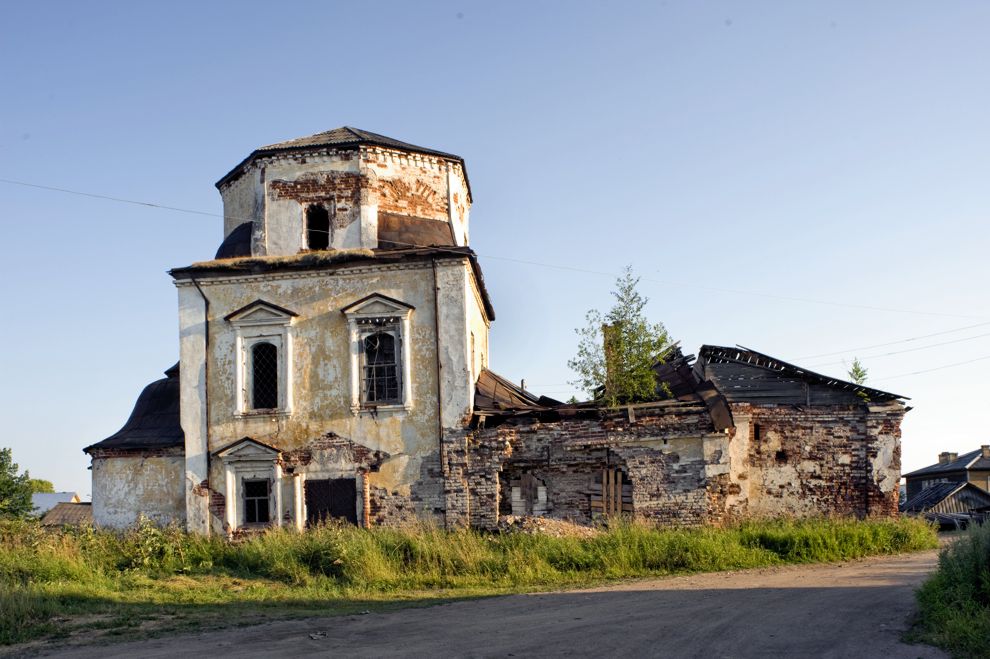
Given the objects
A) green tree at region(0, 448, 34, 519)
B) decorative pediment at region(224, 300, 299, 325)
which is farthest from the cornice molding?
green tree at region(0, 448, 34, 519)

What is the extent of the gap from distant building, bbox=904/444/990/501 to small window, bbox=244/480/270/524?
35063mm

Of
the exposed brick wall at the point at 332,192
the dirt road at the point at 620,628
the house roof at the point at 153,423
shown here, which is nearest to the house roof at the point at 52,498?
the house roof at the point at 153,423

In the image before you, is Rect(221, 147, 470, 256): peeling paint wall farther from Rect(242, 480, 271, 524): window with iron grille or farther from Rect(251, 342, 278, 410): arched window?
Rect(242, 480, 271, 524): window with iron grille

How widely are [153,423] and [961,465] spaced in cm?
4198

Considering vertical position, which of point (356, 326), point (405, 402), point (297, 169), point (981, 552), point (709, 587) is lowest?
point (709, 587)

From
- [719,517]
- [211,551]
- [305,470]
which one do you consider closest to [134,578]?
[211,551]

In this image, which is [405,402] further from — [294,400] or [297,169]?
[297,169]

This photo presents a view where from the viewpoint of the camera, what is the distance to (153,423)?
779 inches

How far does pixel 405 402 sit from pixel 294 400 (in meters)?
2.40

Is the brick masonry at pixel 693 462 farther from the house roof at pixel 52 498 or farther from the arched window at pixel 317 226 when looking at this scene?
the house roof at pixel 52 498

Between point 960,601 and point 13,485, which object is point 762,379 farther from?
point 13,485

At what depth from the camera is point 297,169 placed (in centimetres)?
1964

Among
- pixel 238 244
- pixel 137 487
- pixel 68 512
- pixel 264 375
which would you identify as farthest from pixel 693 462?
pixel 68 512

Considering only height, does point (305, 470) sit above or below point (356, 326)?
below
